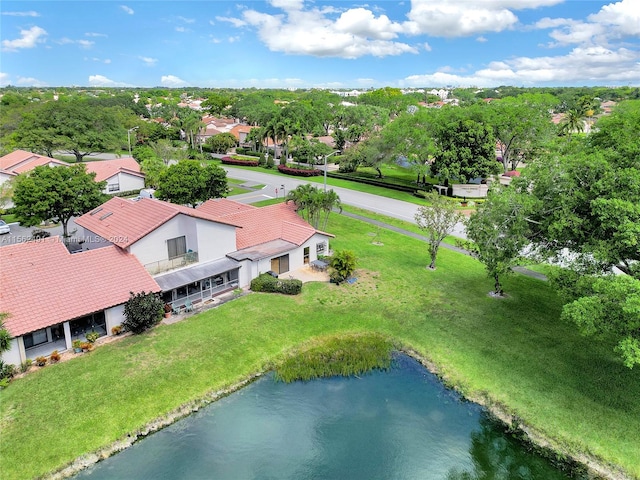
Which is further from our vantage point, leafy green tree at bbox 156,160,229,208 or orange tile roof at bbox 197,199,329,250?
leafy green tree at bbox 156,160,229,208

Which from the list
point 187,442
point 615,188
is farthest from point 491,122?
point 187,442

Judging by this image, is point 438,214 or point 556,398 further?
point 438,214

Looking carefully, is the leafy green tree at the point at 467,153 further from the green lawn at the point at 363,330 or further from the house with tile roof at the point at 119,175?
the house with tile roof at the point at 119,175

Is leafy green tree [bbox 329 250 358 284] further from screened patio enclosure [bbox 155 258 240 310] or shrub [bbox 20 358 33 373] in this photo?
shrub [bbox 20 358 33 373]

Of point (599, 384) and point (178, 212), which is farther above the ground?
point (178, 212)

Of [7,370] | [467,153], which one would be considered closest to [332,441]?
[7,370]

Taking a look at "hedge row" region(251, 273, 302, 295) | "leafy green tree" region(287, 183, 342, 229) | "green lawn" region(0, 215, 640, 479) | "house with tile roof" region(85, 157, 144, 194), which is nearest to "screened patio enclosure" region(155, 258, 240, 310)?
"hedge row" region(251, 273, 302, 295)

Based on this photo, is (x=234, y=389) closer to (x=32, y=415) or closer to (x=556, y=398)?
(x=32, y=415)
